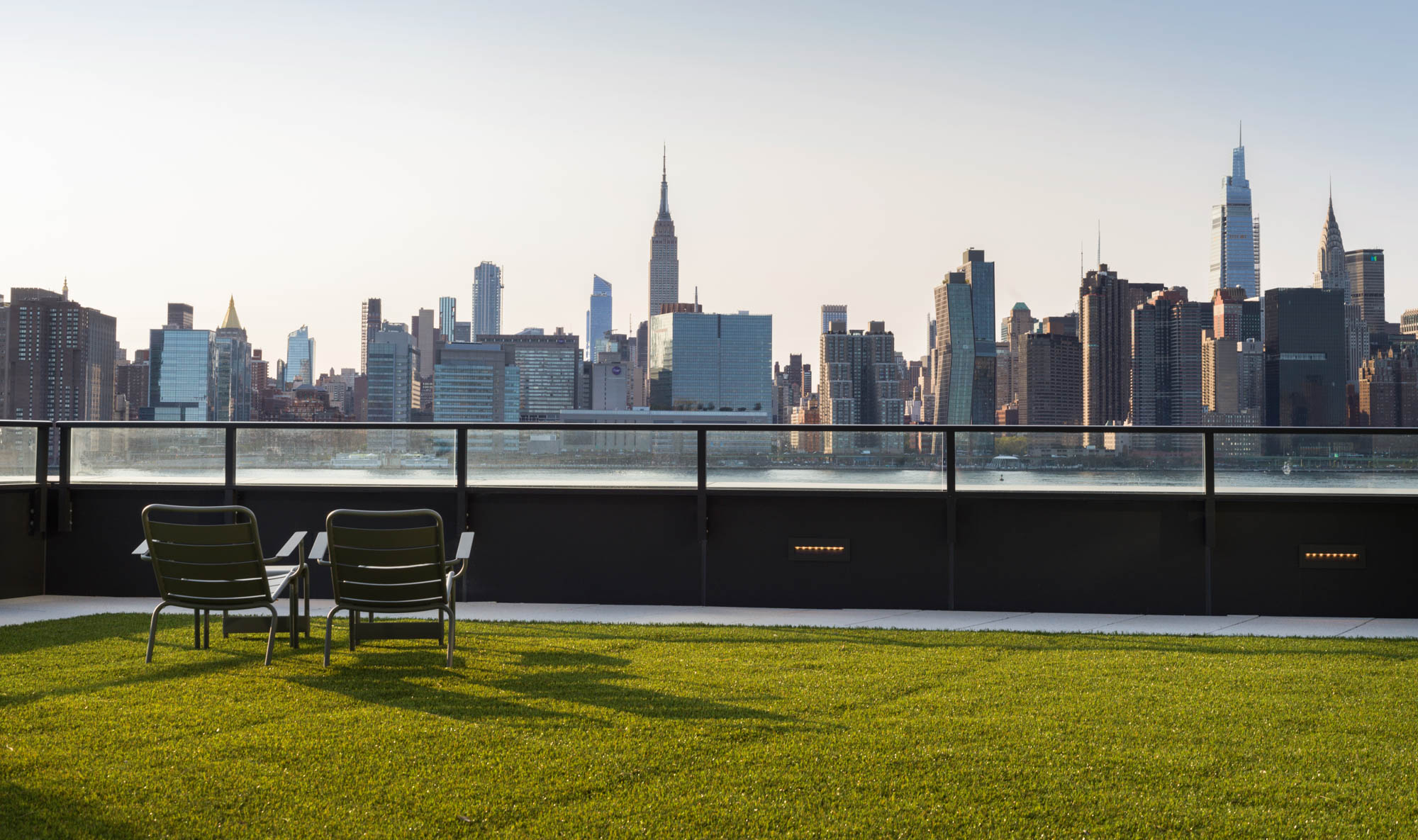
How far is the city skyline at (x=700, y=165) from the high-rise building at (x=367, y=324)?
1988 centimetres

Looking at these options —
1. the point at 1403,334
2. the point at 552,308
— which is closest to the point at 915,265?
the point at 1403,334

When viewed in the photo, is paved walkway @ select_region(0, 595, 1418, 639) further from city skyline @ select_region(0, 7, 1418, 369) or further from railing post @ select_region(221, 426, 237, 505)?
city skyline @ select_region(0, 7, 1418, 369)

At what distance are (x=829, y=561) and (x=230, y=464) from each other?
5064mm

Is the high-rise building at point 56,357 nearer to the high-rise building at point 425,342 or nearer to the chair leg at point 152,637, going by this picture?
the high-rise building at point 425,342

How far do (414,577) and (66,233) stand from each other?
3279 inches

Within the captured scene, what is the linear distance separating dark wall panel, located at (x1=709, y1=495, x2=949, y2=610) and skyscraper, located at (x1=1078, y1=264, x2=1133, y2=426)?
10528 centimetres

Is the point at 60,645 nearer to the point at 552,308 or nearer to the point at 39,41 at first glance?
the point at 39,41

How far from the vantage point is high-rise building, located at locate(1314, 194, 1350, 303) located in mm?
119938

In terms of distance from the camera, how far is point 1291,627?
760cm

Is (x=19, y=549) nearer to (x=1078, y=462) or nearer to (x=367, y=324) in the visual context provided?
(x=1078, y=462)

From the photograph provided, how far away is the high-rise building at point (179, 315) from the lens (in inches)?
4771

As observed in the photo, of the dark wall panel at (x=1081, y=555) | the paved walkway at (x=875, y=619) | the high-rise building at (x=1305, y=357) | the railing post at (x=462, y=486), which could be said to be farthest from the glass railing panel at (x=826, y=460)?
the high-rise building at (x=1305, y=357)

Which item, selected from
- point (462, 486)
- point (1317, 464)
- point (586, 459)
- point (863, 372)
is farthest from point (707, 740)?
point (863, 372)

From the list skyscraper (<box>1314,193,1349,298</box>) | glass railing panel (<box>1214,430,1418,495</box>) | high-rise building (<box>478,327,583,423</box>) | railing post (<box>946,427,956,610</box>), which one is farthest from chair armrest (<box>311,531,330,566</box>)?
skyscraper (<box>1314,193,1349,298</box>)
